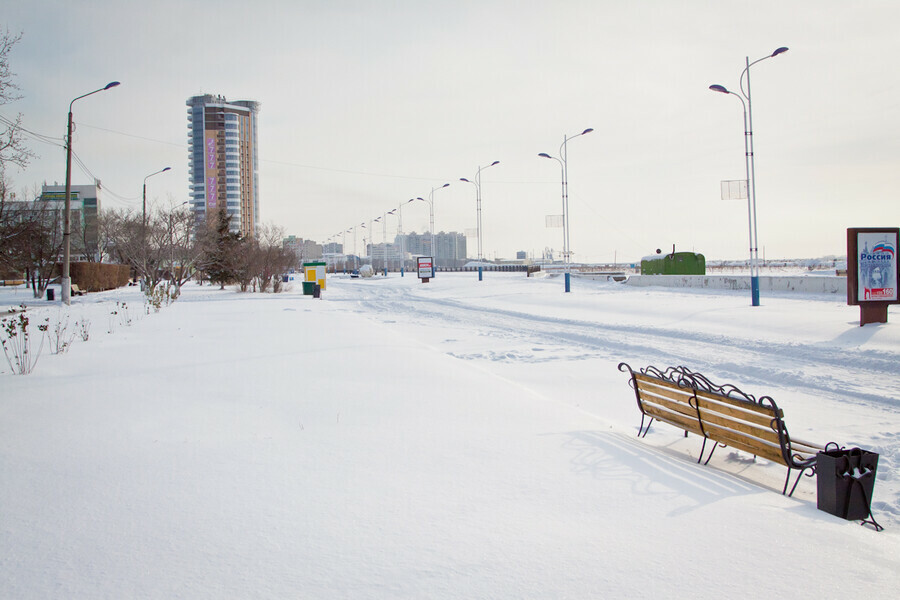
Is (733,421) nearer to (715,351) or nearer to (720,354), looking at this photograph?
(720,354)

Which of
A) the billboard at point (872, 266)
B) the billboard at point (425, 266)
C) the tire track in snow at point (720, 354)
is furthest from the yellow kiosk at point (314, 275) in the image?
the billboard at point (872, 266)

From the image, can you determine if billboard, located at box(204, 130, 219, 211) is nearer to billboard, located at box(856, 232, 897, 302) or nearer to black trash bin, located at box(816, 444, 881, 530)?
billboard, located at box(856, 232, 897, 302)

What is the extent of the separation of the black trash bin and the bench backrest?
16.6 inches

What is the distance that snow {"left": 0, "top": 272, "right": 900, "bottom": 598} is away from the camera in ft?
10.9

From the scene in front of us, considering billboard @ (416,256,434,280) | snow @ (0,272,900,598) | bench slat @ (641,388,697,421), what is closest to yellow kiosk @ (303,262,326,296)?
billboard @ (416,256,434,280)

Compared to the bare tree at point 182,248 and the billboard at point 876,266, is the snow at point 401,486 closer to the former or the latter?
the billboard at point 876,266

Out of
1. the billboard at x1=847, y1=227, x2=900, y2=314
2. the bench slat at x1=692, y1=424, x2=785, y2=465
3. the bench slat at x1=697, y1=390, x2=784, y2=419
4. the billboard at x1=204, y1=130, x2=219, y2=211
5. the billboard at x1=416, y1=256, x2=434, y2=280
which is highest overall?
the billboard at x1=204, y1=130, x2=219, y2=211

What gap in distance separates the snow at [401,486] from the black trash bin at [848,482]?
0.56 ft

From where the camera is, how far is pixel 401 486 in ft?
15.1

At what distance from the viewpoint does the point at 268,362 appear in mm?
10281

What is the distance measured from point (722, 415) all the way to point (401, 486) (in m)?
3.32

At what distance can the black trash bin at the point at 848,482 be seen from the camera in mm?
4441

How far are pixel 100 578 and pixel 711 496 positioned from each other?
4346 mm

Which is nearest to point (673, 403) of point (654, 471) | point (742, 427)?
point (742, 427)
